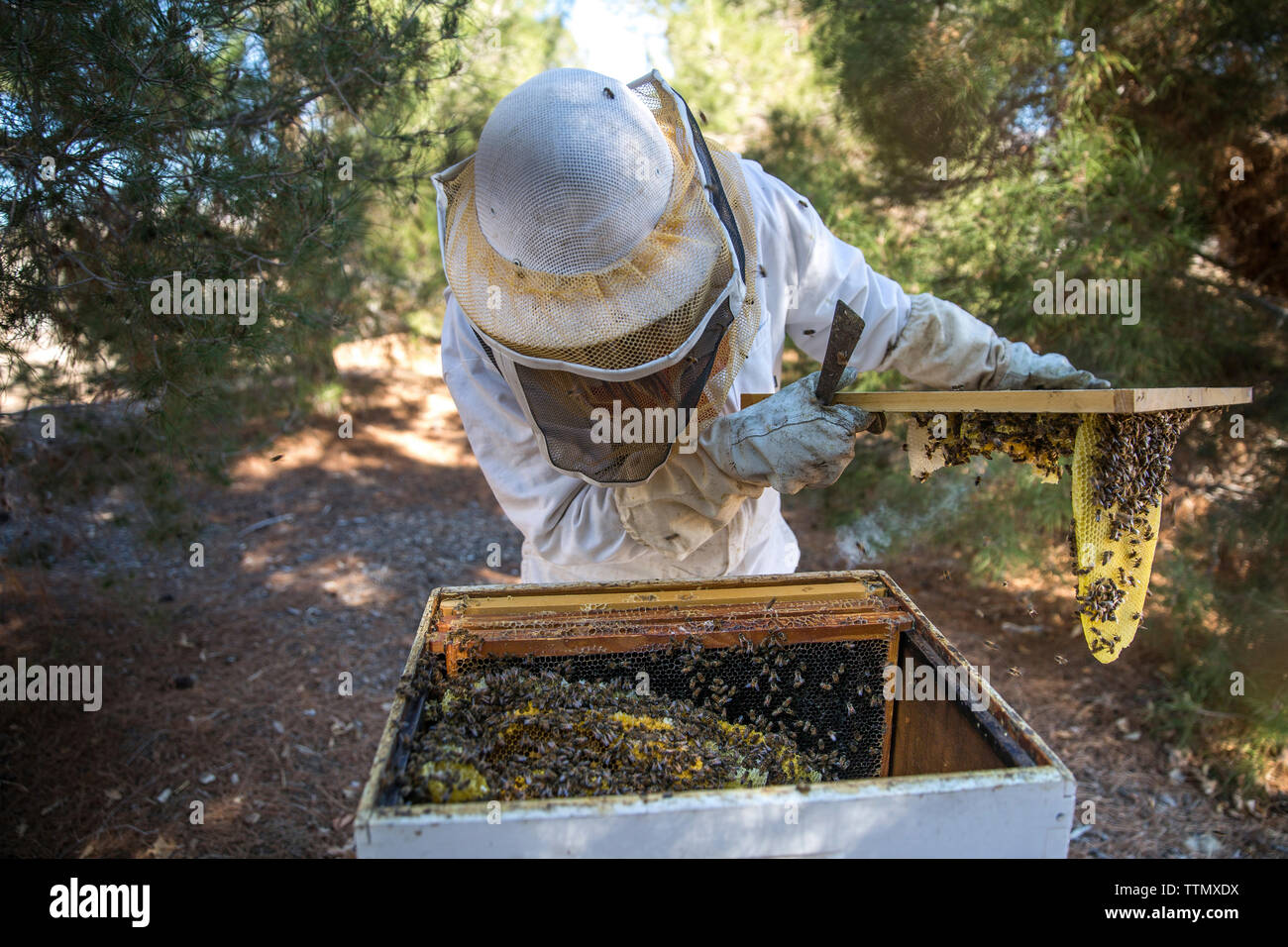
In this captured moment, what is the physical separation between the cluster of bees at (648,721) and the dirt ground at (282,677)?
3.29 feet

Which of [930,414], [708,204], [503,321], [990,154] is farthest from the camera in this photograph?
[990,154]

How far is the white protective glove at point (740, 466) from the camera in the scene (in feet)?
6.39

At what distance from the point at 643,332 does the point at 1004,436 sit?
1.00 meters

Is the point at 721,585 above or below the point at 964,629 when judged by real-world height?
above

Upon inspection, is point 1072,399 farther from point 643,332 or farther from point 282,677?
point 282,677

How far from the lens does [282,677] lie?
15.3 feet

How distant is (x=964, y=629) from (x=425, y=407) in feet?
21.9

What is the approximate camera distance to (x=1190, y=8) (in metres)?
3.51

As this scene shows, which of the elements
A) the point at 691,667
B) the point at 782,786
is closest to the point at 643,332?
the point at 691,667

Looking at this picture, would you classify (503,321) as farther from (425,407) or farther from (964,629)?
(425,407)

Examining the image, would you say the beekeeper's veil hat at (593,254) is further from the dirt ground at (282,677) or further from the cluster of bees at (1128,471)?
the dirt ground at (282,677)

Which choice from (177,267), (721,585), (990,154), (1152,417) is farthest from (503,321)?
(990,154)

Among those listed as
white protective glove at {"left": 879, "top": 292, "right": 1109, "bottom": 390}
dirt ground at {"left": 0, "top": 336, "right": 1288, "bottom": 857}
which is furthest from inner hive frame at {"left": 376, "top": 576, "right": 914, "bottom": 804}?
dirt ground at {"left": 0, "top": 336, "right": 1288, "bottom": 857}
